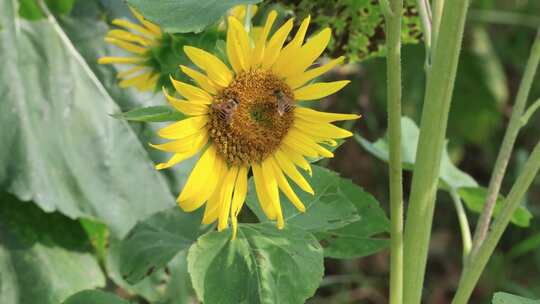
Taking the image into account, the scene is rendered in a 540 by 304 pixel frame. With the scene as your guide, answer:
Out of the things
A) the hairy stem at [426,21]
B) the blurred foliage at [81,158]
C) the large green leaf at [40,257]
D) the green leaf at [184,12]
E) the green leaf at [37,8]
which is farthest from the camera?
the green leaf at [37,8]

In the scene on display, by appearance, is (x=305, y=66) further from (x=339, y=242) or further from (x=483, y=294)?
(x=483, y=294)


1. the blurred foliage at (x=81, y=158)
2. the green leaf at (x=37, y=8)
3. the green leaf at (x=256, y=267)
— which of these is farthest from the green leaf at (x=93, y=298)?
the green leaf at (x=37, y=8)

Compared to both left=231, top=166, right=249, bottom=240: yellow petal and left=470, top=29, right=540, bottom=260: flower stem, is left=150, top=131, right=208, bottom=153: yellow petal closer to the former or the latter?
left=231, top=166, right=249, bottom=240: yellow petal

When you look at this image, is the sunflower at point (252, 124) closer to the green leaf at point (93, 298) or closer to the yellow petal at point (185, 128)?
the yellow petal at point (185, 128)

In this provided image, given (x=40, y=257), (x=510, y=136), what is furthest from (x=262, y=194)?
(x=40, y=257)

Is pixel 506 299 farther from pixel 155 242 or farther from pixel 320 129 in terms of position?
pixel 155 242

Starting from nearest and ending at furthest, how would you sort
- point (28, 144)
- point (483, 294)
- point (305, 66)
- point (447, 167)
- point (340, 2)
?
point (305, 66)
point (340, 2)
point (447, 167)
point (28, 144)
point (483, 294)

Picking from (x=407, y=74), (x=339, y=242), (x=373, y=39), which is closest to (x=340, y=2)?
(x=373, y=39)
